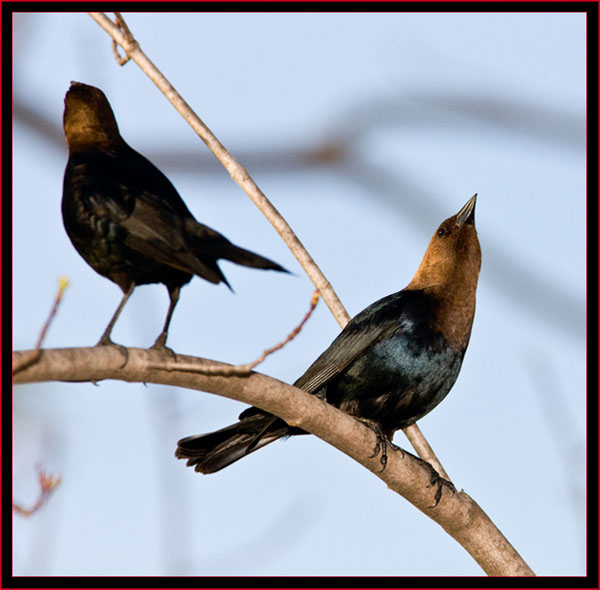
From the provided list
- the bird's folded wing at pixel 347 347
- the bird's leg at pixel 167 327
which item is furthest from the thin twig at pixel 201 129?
the bird's folded wing at pixel 347 347

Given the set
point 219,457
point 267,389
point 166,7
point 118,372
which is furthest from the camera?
point 219,457

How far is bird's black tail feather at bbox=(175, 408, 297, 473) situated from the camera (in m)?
4.43

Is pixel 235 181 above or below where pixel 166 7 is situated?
below

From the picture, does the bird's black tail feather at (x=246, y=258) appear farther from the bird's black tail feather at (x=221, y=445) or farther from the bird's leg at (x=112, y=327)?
the bird's black tail feather at (x=221, y=445)

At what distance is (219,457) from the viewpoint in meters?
4.48

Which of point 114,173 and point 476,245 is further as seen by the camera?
point 476,245

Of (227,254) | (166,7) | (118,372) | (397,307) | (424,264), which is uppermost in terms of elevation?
(166,7)

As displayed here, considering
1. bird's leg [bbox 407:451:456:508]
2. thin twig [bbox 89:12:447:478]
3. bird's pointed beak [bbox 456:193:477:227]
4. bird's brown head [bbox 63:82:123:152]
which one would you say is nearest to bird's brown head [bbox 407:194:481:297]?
bird's pointed beak [bbox 456:193:477:227]

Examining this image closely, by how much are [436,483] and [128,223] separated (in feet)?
5.87

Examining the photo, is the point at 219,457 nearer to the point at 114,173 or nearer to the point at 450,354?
the point at 450,354

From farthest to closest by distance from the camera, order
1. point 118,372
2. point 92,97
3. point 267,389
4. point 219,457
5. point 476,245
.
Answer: point 476,245 → point 219,457 → point 92,97 → point 267,389 → point 118,372

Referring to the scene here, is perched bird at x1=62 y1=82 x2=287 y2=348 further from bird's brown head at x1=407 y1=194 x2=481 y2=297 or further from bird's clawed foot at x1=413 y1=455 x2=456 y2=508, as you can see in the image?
bird's brown head at x1=407 y1=194 x2=481 y2=297

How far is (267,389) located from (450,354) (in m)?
1.67

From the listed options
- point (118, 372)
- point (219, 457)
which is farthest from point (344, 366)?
point (118, 372)
